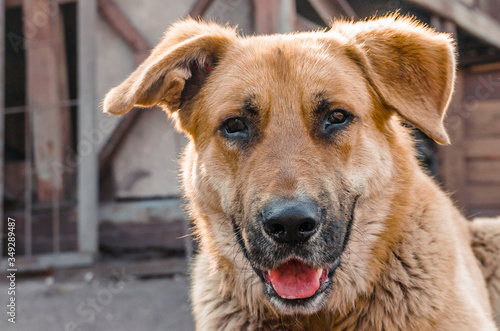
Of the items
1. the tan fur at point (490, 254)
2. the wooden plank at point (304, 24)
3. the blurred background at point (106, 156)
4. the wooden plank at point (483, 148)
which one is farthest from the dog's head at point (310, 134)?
the wooden plank at point (483, 148)

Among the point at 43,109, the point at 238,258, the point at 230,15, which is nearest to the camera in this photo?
the point at 238,258

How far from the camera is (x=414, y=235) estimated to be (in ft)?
7.89

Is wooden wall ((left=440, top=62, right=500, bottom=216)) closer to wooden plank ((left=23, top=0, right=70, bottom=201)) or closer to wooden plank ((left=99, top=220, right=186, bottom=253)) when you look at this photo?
wooden plank ((left=99, top=220, right=186, bottom=253))

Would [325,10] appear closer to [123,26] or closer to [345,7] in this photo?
[345,7]

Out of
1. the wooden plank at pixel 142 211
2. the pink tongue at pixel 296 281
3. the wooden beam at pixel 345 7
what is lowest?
the wooden plank at pixel 142 211

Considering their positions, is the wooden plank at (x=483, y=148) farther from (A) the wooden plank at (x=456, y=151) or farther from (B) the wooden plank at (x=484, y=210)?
(B) the wooden plank at (x=484, y=210)

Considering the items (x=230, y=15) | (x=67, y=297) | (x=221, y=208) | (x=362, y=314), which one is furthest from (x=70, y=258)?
(x=362, y=314)

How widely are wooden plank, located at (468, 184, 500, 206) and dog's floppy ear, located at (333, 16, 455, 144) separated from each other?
193 inches

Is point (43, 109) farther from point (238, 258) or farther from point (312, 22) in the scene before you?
point (238, 258)

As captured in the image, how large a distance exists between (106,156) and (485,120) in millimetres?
4941

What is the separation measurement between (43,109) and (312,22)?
10.9 ft

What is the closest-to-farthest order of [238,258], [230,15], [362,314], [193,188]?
1. [362,314]
2. [238,258]
3. [193,188]
4. [230,15]

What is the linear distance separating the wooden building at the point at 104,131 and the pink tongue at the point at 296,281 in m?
3.32

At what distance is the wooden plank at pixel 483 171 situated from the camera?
22.4 feet
